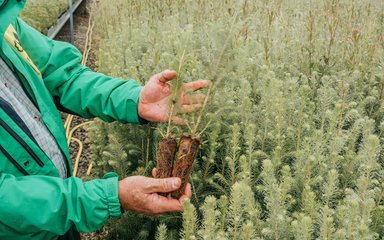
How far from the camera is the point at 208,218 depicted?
147 centimetres

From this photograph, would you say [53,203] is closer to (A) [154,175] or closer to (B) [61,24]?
(A) [154,175]

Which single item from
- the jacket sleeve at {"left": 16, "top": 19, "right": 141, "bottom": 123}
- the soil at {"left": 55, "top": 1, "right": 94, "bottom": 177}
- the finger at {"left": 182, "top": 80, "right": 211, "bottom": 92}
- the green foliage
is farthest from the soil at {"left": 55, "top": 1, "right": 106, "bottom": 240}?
the finger at {"left": 182, "top": 80, "right": 211, "bottom": 92}

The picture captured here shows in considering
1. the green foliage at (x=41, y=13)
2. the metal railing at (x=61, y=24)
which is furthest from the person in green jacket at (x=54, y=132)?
the metal railing at (x=61, y=24)

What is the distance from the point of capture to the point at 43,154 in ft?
6.08

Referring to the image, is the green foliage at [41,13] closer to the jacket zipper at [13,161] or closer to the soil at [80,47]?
the soil at [80,47]

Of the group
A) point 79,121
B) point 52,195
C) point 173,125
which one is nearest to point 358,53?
point 173,125

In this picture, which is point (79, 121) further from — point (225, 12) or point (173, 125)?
point (173, 125)

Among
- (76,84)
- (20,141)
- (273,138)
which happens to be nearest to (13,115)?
(20,141)

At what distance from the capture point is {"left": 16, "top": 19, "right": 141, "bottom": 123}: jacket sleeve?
218 cm

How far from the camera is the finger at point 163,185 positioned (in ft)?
5.57

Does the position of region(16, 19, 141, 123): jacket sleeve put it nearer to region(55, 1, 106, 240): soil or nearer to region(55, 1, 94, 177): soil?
region(55, 1, 106, 240): soil

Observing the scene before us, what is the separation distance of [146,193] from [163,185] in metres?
0.07

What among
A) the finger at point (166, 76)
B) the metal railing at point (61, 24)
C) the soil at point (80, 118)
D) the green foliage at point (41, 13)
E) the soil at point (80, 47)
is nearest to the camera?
the finger at point (166, 76)

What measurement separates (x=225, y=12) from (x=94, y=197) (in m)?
3.00
